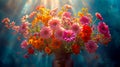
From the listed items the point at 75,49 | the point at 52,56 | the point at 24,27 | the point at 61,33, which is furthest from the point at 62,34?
the point at 52,56

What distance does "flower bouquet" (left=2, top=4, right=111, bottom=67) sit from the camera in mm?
1510

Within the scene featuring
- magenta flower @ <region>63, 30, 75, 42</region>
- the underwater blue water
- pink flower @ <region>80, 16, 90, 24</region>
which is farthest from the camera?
the underwater blue water

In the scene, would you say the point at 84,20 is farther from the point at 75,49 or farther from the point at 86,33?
the point at 75,49

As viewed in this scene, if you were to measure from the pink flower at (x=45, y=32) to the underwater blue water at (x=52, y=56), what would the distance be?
1.24 m

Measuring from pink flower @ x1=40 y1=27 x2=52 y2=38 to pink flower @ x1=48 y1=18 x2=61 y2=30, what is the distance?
0.03m

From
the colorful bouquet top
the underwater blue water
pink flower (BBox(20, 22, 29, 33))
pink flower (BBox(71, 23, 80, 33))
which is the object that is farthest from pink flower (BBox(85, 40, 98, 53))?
the underwater blue water

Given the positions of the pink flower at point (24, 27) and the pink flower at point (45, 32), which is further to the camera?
the pink flower at point (24, 27)

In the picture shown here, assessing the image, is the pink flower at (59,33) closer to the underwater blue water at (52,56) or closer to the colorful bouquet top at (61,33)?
the colorful bouquet top at (61,33)

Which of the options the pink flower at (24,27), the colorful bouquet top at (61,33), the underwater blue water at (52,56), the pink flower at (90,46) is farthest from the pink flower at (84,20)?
the underwater blue water at (52,56)

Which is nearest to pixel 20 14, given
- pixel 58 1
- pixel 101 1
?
pixel 58 1

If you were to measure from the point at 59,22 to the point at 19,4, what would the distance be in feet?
4.63

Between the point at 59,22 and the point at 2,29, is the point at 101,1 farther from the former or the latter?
the point at 59,22

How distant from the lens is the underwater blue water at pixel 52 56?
2.78 metres

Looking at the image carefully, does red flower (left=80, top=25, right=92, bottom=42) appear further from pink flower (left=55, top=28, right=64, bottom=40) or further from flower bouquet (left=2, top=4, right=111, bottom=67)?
pink flower (left=55, top=28, right=64, bottom=40)
